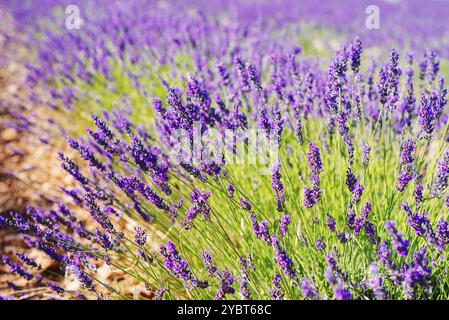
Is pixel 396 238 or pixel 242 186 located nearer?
pixel 396 238

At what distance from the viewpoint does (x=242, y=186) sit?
2016 mm

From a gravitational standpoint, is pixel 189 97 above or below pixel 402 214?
above

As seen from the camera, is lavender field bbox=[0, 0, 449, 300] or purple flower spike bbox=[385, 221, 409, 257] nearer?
purple flower spike bbox=[385, 221, 409, 257]

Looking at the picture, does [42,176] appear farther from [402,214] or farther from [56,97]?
[402,214]

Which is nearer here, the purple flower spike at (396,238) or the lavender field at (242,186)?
the purple flower spike at (396,238)

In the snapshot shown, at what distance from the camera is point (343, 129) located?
58.6 inches

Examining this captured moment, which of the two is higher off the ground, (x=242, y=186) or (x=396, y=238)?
(x=396, y=238)

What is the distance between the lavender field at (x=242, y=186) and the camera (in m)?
1.43

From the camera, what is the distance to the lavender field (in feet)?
4.68

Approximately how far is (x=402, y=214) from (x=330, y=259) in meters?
0.57
